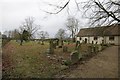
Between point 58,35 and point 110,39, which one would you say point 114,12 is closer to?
point 110,39

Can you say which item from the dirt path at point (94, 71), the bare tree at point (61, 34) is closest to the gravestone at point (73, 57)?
the dirt path at point (94, 71)

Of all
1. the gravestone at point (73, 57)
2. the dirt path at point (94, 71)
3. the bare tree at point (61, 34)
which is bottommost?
the dirt path at point (94, 71)

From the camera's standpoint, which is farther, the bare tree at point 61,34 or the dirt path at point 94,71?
the bare tree at point 61,34

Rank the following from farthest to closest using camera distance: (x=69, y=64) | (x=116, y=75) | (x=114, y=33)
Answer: (x=114, y=33) → (x=69, y=64) → (x=116, y=75)

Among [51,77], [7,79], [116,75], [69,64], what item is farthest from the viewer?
[69,64]

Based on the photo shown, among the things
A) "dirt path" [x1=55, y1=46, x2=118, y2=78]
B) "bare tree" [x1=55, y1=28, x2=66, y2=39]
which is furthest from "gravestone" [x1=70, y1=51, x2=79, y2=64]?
"bare tree" [x1=55, y1=28, x2=66, y2=39]

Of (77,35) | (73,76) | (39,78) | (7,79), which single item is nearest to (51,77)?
(39,78)

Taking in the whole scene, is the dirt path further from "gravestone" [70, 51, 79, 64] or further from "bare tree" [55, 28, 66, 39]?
"bare tree" [55, 28, 66, 39]

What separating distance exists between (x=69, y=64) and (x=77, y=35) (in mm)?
52916

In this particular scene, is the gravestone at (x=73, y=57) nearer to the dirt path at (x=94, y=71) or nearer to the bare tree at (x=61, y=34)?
the dirt path at (x=94, y=71)

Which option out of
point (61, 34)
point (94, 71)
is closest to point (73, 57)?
point (94, 71)

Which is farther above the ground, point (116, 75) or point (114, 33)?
point (114, 33)

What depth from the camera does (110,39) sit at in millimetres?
53156

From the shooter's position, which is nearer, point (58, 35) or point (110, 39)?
point (110, 39)
